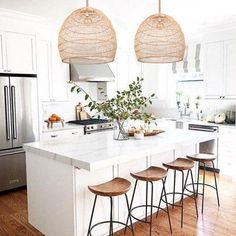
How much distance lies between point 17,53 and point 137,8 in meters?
2.01

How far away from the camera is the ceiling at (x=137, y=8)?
380cm

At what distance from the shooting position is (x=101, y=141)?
3.16m

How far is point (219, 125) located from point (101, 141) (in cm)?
271

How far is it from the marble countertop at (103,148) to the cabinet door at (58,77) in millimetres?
1866

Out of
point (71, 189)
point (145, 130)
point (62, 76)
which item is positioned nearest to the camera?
point (71, 189)

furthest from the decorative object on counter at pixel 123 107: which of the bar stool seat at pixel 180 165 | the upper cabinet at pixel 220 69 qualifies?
the upper cabinet at pixel 220 69

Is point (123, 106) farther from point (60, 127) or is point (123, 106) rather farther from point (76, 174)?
point (60, 127)

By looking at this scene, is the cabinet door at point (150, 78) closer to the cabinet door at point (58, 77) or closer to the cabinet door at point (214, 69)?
the cabinet door at point (214, 69)

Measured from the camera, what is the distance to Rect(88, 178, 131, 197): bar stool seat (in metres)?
2.30

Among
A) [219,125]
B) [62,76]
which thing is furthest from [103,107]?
[219,125]

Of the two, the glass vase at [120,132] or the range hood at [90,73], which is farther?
the range hood at [90,73]

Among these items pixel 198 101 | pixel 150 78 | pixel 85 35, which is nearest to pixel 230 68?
pixel 198 101

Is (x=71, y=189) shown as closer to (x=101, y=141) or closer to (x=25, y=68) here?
(x=101, y=141)

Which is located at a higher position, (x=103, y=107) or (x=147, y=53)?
(x=147, y=53)
